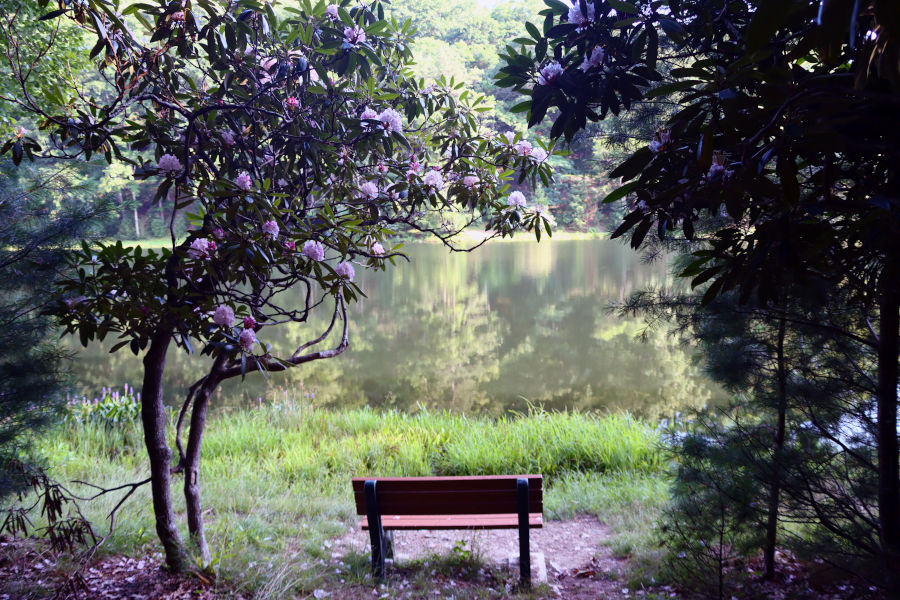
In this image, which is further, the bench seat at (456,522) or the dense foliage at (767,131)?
the bench seat at (456,522)

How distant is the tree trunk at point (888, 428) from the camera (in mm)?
1580

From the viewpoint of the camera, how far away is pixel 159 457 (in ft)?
7.31

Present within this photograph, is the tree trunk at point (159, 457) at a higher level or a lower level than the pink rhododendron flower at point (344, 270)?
lower

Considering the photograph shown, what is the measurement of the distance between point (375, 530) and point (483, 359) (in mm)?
6387

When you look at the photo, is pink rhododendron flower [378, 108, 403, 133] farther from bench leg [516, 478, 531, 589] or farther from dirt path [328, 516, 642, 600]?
dirt path [328, 516, 642, 600]

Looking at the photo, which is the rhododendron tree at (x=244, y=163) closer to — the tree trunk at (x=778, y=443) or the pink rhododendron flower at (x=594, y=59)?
the pink rhododendron flower at (x=594, y=59)

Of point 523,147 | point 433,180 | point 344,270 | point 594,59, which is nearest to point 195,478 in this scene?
point 344,270

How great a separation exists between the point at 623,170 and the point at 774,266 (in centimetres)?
35

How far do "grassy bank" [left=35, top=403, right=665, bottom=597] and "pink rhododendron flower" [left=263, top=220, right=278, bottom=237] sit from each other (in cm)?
139

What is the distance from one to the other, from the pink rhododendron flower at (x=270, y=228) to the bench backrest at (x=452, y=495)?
1291mm

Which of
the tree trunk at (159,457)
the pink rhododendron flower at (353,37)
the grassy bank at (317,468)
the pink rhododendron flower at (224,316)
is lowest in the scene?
the grassy bank at (317,468)

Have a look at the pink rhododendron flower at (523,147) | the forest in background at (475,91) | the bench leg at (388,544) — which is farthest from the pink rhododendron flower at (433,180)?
the forest in background at (475,91)

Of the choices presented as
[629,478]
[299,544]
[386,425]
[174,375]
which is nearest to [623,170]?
[299,544]

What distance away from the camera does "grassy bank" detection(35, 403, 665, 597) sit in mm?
2730
